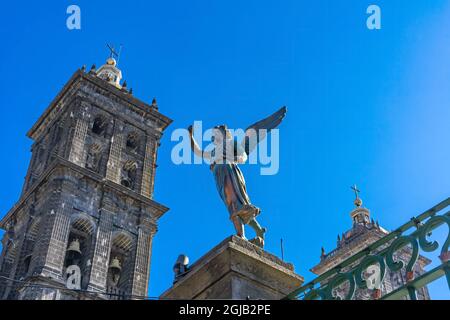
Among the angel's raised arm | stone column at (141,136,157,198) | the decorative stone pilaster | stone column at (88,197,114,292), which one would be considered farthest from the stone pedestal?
stone column at (141,136,157,198)

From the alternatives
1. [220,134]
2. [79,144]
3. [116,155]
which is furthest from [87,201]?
[220,134]

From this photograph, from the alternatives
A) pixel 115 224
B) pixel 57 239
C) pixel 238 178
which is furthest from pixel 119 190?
pixel 238 178

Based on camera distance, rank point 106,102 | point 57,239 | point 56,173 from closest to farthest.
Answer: point 57,239
point 56,173
point 106,102

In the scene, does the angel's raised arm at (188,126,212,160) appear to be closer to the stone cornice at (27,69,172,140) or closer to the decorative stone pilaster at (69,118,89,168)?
the decorative stone pilaster at (69,118,89,168)

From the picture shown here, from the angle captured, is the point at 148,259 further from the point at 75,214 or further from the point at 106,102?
the point at 106,102

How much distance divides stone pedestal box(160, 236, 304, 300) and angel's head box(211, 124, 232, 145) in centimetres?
190

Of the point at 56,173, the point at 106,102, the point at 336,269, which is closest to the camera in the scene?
the point at 336,269

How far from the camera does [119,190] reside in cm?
4494

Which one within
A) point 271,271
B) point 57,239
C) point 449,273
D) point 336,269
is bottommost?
point 449,273

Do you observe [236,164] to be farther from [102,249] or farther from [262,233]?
[102,249]

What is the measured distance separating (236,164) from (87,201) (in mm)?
35167

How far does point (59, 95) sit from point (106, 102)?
12.1ft

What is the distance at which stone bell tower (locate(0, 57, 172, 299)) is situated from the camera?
3981 cm

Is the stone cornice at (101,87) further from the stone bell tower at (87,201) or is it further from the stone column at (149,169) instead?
the stone column at (149,169)
